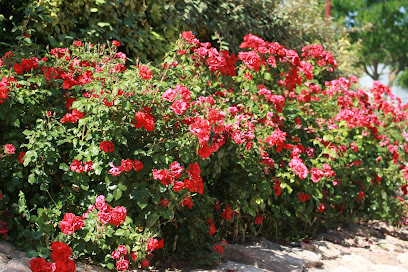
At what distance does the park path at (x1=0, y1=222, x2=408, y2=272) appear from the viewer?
346 cm

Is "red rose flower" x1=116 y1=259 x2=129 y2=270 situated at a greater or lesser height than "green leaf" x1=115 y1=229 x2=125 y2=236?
lesser

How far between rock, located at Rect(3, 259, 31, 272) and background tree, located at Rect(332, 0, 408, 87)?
84.8 ft

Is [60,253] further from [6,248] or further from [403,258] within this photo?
[403,258]

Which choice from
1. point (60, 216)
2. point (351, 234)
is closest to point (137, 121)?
point (60, 216)

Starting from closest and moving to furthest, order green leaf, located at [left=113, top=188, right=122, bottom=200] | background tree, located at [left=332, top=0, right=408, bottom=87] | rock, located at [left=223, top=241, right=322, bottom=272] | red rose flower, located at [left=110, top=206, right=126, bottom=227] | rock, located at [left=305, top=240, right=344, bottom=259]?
1. red rose flower, located at [left=110, top=206, right=126, bottom=227]
2. green leaf, located at [left=113, top=188, right=122, bottom=200]
3. rock, located at [left=223, top=241, right=322, bottom=272]
4. rock, located at [left=305, top=240, right=344, bottom=259]
5. background tree, located at [left=332, top=0, right=408, bottom=87]

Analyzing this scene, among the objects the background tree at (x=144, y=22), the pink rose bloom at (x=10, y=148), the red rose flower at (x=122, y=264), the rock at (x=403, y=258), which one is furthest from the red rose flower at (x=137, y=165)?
the rock at (x=403, y=258)

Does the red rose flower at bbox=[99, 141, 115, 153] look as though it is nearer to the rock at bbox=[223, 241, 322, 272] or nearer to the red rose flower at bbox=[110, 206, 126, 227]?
the red rose flower at bbox=[110, 206, 126, 227]

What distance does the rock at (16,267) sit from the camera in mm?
2621

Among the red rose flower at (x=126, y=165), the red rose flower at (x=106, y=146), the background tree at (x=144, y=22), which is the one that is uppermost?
the background tree at (x=144, y=22)

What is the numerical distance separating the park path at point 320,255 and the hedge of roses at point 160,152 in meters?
0.15

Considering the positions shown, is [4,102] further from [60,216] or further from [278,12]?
[278,12]

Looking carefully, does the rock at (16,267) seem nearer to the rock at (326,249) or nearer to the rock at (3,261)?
the rock at (3,261)

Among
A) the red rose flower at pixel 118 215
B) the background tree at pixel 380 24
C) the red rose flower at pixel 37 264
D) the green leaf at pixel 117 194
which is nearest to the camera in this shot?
the red rose flower at pixel 37 264

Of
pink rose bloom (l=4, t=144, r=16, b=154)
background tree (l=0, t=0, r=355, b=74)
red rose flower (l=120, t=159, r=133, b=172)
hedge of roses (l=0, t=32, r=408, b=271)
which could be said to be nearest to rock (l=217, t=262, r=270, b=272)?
hedge of roses (l=0, t=32, r=408, b=271)
